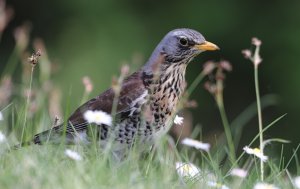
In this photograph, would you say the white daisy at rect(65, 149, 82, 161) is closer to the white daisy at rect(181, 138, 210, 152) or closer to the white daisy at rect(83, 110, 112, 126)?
the white daisy at rect(83, 110, 112, 126)

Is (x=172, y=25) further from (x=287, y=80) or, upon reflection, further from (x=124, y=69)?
(x=124, y=69)

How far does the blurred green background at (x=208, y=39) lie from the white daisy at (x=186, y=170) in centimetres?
457

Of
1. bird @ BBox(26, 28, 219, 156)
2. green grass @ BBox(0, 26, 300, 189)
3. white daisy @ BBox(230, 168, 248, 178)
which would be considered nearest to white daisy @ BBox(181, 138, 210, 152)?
green grass @ BBox(0, 26, 300, 189)

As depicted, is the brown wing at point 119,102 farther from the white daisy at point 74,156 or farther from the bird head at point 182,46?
the white daisy at point 74,156

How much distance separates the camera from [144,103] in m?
4.41

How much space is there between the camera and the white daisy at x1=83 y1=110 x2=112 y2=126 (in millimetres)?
4094

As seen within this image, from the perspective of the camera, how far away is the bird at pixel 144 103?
429cm

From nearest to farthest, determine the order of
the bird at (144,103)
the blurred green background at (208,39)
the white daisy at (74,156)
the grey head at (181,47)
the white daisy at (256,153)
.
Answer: the white daisy at (74,156)
the white daisy at (256,153)
the bird at (144,103)
the grey head at (181,47)
the blurred green background at (208,39)

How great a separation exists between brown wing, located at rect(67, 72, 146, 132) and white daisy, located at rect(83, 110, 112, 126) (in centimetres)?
18

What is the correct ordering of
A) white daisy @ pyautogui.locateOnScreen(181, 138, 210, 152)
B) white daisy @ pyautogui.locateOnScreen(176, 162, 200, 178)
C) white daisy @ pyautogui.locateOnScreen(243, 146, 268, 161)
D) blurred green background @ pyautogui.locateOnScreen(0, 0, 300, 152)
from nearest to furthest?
white daisy @ pyautogui.locateOnScreen(176, 162, 200, 178)
white daisy @ pyautogui.locateOnScreen(243, 146, 268, 161)
white daisy @ pyautogui.locateOnScreen(181, 138, 210, 152)
blurred green background @ pyautogui.locateOnScreen(0, 0, 300, 152)

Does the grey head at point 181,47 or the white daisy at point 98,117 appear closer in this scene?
the white daisy at point 98,117

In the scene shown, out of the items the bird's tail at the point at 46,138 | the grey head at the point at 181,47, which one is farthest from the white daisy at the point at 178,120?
the bird's tail at the point at 46,138

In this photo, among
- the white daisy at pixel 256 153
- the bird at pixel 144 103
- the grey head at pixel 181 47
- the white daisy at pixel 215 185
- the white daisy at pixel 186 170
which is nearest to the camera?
the white daisy at pixel 215 185

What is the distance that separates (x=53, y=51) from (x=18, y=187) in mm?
6332
